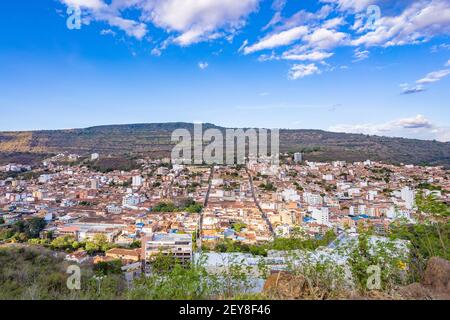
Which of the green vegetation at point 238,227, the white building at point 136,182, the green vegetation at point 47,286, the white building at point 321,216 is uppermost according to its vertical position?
the green vegetation at point 47,286

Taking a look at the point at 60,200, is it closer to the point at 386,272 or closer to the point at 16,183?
the point at 16,183

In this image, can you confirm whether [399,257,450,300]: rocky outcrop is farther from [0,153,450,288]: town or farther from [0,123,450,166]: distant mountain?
[0,123,450,166]: distant mountain

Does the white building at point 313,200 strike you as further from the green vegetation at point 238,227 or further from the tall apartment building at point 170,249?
Answer: the tall apartment building at point 170,249

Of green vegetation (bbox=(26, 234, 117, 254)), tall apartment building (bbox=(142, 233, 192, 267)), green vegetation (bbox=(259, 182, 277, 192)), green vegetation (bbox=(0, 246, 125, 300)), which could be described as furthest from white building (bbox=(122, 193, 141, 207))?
green vegetation (bbox=(0, 246, 125, 300))

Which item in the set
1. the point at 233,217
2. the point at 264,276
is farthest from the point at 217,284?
the point at 233,217

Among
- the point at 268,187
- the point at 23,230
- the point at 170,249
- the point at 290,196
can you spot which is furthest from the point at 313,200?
the point at 170,249

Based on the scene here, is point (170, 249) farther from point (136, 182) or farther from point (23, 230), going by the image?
point (136, 182)

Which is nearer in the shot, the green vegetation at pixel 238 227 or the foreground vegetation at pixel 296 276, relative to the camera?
the foreground vegetation at pixel 296 276

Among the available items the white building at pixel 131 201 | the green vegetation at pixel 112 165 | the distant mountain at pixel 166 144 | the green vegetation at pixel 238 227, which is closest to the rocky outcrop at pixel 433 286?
the green vegetation at pixel 238 227

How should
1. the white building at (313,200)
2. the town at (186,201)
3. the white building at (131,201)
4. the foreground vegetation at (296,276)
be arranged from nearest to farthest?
the foreground vegetation at (296,276) → the town at (186,201) → the white building at (313,200) → the white building at (131,201)
